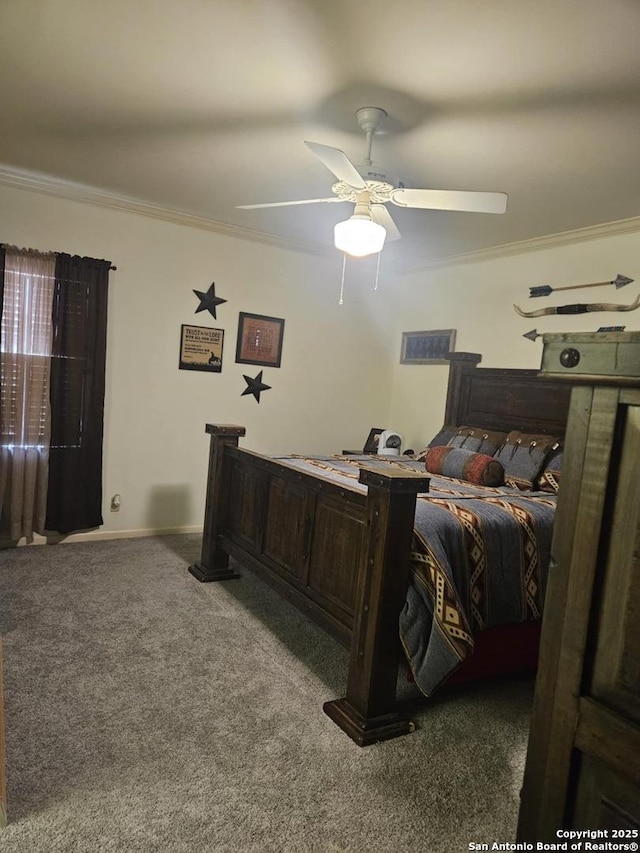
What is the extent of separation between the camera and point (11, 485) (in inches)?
141

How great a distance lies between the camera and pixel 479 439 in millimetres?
3865

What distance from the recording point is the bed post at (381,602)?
1.93 m

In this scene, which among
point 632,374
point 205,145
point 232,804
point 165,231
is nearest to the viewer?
point 632,374

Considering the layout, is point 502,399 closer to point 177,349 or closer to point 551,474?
point 551,474

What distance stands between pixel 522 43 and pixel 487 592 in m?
2.00

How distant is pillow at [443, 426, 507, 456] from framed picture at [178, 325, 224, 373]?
1.94 meters

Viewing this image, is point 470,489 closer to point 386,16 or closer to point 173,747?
point 173,747

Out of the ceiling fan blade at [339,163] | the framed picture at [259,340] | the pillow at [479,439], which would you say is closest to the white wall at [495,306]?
the pillow at [479,439]

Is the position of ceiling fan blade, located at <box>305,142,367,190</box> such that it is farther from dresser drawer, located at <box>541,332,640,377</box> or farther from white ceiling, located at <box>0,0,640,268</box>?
dresser drawer, located at <box>541,332,640,377</box>

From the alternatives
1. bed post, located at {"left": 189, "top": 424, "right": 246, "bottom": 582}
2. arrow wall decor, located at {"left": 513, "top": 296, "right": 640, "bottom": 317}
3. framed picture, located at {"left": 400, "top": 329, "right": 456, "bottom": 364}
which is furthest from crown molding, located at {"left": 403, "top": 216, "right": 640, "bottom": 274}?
bed post, located at {"left": 189, "top": 424, "right": 246, "bottom": 582}

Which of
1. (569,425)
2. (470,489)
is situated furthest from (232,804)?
(470,489)

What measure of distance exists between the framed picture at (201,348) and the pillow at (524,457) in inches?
89.0

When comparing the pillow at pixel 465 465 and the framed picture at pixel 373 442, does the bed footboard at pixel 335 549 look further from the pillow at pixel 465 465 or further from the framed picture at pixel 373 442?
the framed picture at pixel 373 442

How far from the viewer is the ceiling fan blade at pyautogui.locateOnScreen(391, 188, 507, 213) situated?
2293mm
